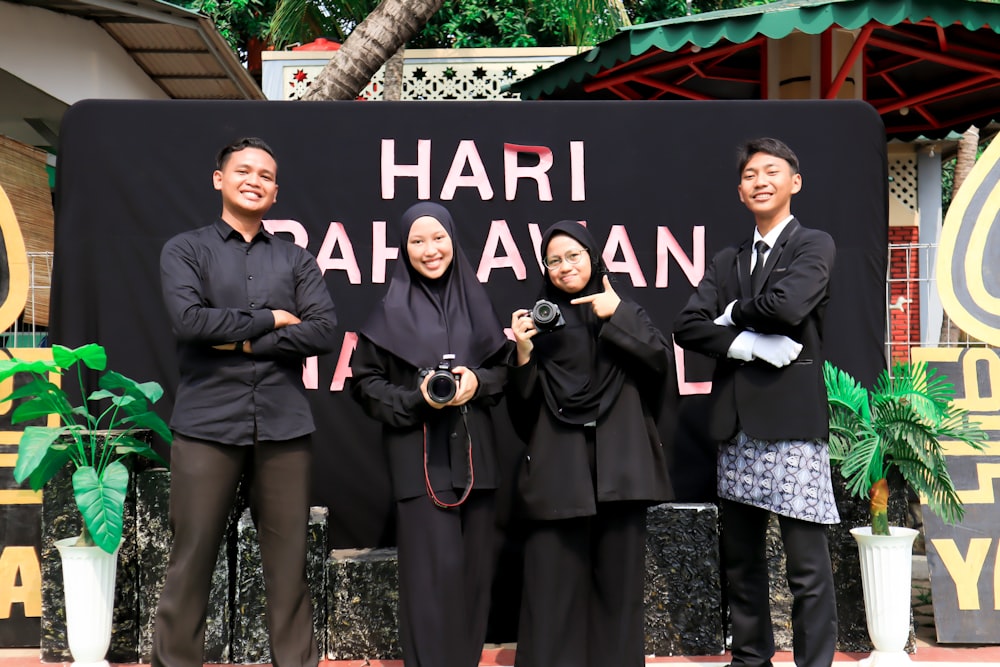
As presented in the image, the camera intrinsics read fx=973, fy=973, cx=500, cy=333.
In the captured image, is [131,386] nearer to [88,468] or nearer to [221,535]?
[88,468]

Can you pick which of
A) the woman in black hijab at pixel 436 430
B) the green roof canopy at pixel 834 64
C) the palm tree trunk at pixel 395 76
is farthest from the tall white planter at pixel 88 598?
the palm tree trunk at pixel 395 76

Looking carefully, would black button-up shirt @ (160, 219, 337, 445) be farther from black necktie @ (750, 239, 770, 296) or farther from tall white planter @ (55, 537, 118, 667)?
black necktie @ (750, 239, 770, 296)

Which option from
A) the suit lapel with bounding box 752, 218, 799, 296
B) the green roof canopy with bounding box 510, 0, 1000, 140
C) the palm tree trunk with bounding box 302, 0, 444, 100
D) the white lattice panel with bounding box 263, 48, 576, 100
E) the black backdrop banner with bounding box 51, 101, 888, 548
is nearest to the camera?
the suit lapel with bounding box 752, 218, 799, 296

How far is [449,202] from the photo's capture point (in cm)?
391

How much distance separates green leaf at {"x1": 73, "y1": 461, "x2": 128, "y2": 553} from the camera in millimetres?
3098

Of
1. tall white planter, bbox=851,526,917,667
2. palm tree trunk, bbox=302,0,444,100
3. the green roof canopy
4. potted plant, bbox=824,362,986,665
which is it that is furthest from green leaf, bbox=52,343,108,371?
palm tree trunk, bbox=302,0,444,100

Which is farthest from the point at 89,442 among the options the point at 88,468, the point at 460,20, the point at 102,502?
the point at 460,20

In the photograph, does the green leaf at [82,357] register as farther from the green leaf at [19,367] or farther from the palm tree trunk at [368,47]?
the palm tree trunk at [368,47]

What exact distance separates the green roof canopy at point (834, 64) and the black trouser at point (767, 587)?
3.19 meters

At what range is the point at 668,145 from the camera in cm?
393

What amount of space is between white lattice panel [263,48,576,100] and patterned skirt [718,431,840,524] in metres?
Result: 5.74

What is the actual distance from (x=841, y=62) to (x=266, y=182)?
17.3ft

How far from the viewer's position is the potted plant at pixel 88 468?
10.3ft

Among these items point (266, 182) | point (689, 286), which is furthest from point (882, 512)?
point (266, 182)
